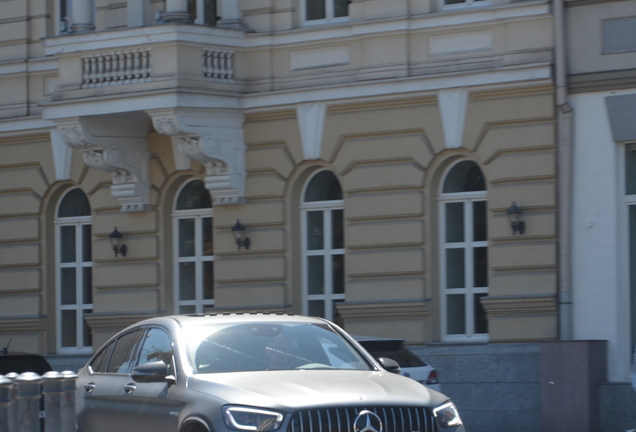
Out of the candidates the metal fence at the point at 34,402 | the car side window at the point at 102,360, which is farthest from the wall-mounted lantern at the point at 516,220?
the metal fence at the point at 34,402

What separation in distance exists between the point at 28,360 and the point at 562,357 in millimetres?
6427

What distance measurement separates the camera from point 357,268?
16266 millimetres

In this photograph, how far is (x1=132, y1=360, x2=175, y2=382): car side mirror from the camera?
26.5ft

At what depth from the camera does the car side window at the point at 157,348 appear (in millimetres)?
8422

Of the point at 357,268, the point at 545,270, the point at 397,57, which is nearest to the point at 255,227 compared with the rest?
the point at 357,268

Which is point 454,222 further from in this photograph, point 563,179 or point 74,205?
point 74,205

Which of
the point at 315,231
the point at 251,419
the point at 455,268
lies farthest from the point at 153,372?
the point at 315,231

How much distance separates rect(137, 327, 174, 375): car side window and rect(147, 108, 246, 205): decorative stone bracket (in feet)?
26.1

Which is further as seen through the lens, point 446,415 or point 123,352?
point 123,352

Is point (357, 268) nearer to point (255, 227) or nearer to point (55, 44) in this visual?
point (255, 227)

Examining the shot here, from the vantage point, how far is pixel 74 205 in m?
19.4

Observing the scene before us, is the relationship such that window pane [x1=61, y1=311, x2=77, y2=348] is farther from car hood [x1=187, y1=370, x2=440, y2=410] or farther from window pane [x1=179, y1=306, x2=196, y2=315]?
car hood [x1=187, y1=370, x2=440, y2=410]

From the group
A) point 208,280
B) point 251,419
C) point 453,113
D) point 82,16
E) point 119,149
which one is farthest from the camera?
point 208,280

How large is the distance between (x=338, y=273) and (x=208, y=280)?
238 centimetres
